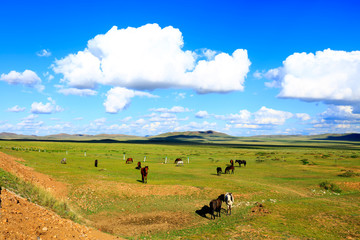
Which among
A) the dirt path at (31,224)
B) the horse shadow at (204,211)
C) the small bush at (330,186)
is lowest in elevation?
the small bush at (330,186)

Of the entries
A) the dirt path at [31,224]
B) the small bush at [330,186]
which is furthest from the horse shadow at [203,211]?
the small bush at [330,186]

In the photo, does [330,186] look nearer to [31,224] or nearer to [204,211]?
[204,211]

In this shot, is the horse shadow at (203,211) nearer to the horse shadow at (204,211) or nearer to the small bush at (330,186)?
the horse shadow at (204,211)

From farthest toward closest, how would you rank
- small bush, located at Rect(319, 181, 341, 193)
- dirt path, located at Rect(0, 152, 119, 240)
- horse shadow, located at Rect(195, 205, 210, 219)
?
small bush, located at Rect(319, 181, 341, 193)
horse shadow, located at Rect(195, 205, 210, 219)
dirt path, located at Rect(0, 152, 119, 240)

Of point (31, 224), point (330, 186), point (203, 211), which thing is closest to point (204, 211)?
point (203, 211)

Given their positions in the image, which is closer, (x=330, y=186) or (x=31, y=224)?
(x=31, y=224)

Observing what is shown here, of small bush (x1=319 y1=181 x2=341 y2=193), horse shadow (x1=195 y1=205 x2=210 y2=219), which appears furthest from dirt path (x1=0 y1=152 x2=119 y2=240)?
small bush (x1=319 y1=181 x2=341 y2=193)

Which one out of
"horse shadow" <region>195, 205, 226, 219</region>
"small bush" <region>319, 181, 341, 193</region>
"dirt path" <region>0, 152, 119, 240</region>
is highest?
"dirt path" <region>0, 152, 119, 240</region>

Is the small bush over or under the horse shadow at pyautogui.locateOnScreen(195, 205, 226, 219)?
under

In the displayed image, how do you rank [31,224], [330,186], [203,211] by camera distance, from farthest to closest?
[330,186], [203,211], [31,224]

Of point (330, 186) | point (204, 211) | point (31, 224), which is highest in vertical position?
point (31, 224)

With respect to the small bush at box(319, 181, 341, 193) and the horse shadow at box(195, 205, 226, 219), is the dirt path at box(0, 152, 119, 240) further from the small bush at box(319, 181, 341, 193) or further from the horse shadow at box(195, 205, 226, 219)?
the small bush at box(319, 181, 341, 193)

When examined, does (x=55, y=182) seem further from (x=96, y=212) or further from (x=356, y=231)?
(x=356, y=231)

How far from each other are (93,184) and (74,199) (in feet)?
13.0
